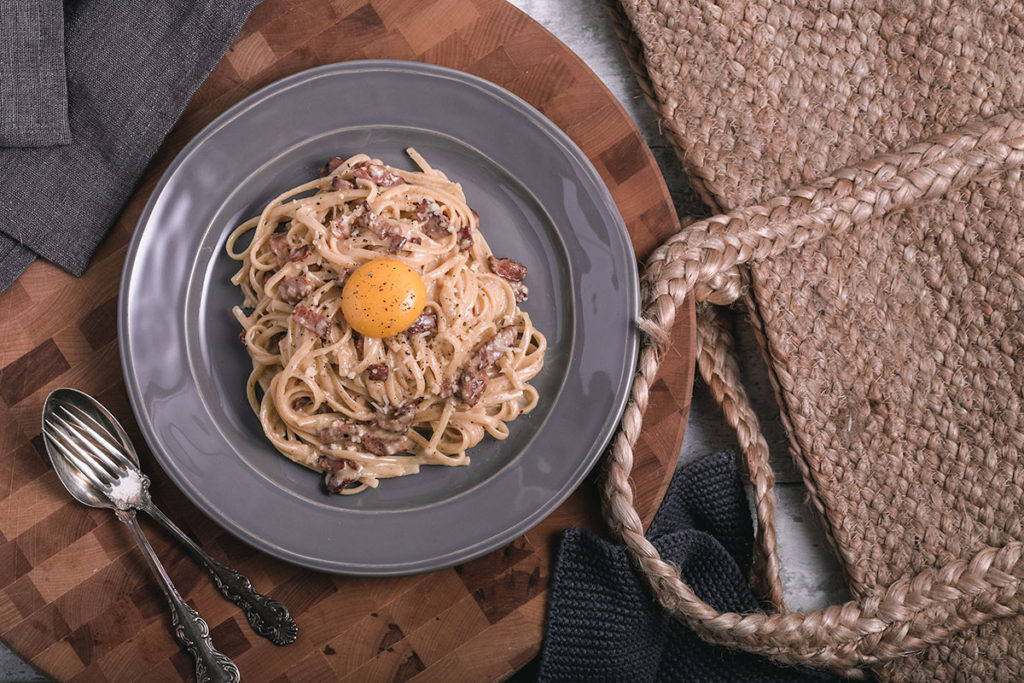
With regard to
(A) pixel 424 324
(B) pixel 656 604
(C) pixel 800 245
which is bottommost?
(B) pixel 656 604

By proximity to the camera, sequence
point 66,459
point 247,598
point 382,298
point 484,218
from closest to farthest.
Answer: point 382,298
point 66,459
point 247,598
point 484,218

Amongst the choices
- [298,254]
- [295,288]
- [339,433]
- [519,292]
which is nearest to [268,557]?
[339,433]

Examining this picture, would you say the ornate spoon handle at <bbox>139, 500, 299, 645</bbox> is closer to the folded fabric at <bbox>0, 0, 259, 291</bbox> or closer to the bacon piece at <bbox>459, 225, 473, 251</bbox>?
the folded fabric at <bbox>0, 0, 259, 291</bbox>

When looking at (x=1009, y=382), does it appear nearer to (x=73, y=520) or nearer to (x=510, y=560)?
(x=510, y=560)

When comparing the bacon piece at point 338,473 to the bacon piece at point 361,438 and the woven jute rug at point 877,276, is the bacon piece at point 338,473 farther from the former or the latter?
the woven jute rug at point 877,276

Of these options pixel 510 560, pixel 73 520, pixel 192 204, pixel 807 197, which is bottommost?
pixel 510 560

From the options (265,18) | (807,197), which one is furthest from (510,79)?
(807,197)

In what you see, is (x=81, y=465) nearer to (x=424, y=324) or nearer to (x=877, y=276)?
(x=424, y=324)

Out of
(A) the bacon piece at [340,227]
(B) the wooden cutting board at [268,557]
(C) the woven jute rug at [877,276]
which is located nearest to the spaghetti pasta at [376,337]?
(A) the bacon piece at [340,227]
